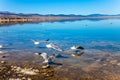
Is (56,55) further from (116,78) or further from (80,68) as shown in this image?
(116,78)

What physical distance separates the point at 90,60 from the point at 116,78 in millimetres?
5955

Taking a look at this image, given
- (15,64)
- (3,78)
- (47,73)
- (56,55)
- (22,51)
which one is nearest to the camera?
(3,78)

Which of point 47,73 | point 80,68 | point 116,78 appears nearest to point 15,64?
point 47,73

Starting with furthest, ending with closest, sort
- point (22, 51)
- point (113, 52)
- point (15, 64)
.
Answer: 1. point (22, 51)
2. point (113, 52)
3. point (15, 64)

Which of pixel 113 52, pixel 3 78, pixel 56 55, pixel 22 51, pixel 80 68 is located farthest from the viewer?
pixel 22 51

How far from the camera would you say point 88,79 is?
17.2 metres

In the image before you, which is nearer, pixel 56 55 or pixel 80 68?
pixel 80 68

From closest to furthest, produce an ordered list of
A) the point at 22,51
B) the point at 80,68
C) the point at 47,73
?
1. the point at 47,73
2. the point at 80,68
3. the point at 22,51

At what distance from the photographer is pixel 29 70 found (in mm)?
19344

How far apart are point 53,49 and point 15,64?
26.8 feet

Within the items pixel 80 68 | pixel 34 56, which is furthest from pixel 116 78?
pixel 34 56

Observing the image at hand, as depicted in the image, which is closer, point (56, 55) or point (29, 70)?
point (29, 70)

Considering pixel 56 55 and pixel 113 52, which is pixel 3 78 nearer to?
pixel 56 55

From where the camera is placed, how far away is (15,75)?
58.6ft
